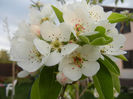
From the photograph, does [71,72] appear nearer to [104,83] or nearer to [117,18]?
[104,83]

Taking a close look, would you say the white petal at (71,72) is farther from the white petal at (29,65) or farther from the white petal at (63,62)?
the white petal at (29,65)

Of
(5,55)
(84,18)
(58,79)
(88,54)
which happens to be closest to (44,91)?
(58,79)

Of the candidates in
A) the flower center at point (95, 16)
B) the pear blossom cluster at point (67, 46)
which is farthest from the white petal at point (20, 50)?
the flower center at point (95, 16)

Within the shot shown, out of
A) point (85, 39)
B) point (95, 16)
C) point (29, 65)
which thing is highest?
point (95, 16)

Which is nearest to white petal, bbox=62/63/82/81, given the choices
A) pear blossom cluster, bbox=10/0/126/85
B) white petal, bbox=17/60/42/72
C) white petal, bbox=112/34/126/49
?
pear blossom cluster, bbox=10/0/126/85

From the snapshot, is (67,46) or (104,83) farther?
(104,83)

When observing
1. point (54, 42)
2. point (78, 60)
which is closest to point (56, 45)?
point (54, 42)

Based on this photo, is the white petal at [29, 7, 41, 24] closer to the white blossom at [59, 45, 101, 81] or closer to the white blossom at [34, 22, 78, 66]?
the white blossom at [34, 22, 78, 66]

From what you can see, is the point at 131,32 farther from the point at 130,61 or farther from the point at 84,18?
the point at 84,18
